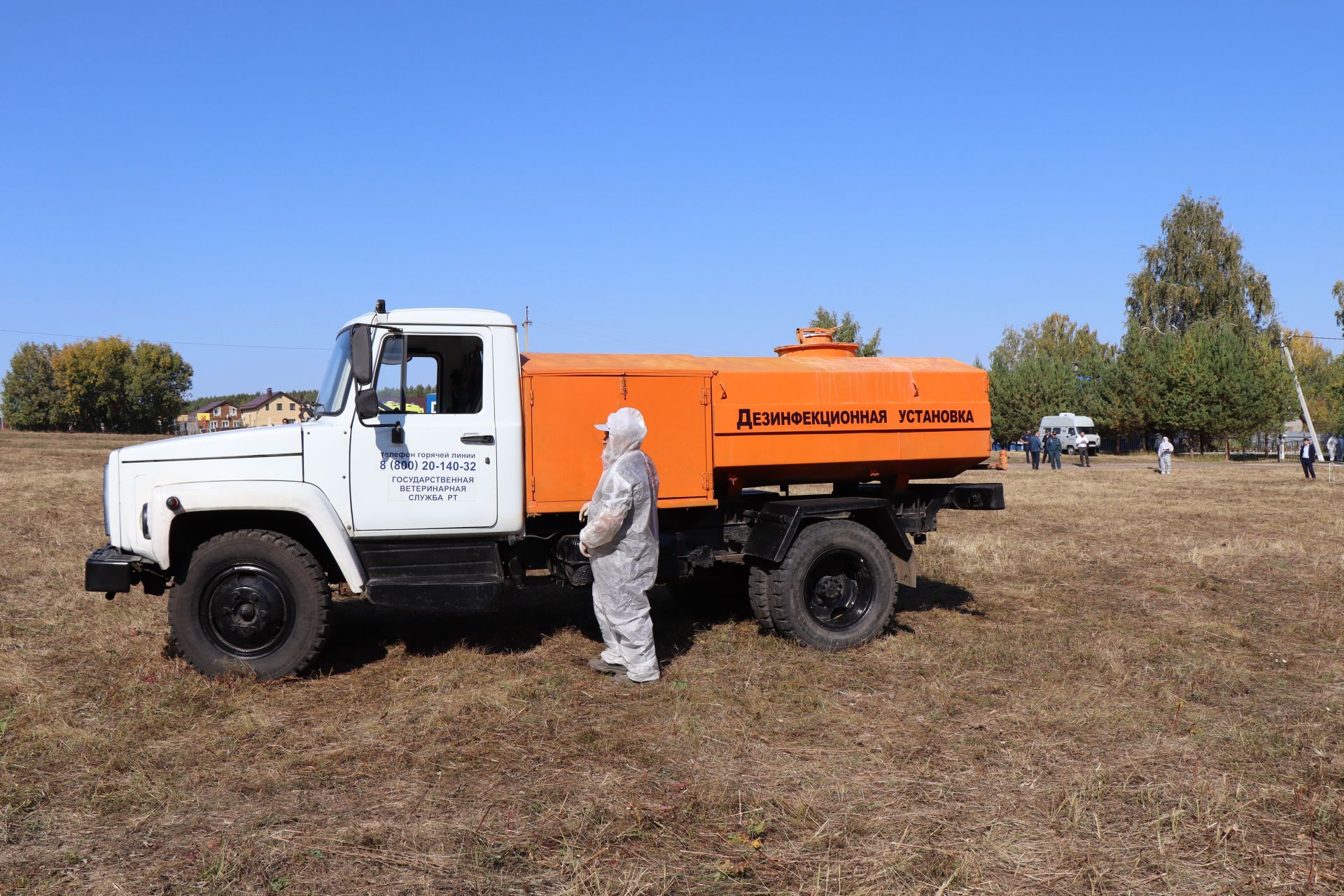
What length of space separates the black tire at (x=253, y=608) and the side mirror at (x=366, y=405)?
3.06 feet

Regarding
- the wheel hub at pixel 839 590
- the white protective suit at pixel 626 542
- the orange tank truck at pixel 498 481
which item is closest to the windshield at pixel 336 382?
the orange tank truck at pixel 498 481


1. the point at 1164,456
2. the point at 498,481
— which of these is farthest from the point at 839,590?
the point at 1164,456

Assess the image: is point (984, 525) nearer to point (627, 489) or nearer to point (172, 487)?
point (627, 489)

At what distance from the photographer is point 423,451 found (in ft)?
21.3

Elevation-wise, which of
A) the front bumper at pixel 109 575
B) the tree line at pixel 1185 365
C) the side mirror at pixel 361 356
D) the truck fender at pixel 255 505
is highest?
the tree line at pixel 1185 365

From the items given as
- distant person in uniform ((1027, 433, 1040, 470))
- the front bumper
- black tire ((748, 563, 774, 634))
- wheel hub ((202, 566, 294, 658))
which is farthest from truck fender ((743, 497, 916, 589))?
distant person in uniform ((1027, 433, 1040, 470))

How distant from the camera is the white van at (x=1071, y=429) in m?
55.2

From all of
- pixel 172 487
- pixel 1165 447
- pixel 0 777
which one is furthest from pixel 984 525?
pixel 1165 447

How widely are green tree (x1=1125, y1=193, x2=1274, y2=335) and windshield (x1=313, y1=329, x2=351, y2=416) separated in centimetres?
5660

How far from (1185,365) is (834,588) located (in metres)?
48.9

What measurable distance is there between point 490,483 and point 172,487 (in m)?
1.94

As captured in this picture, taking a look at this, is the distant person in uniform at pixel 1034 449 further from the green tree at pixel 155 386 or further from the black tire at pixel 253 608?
the green tree at pixel 155 386

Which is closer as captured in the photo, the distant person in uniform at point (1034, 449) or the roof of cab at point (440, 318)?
the roof of cab at point (440, 318)

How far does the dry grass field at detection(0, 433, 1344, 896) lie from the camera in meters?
3.81
